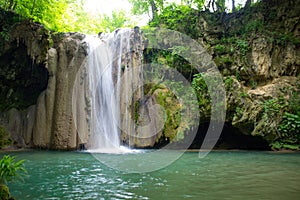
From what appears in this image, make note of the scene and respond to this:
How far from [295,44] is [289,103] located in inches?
141

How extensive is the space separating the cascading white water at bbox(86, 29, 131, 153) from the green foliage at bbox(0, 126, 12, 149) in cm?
396

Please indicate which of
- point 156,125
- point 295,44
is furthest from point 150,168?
point 295,44

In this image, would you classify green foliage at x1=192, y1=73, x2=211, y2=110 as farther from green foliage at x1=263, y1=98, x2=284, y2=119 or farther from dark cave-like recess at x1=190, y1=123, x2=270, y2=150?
green foliage at x1=263, y1=98, x2=284, y2=119

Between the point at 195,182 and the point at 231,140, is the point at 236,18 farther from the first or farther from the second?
the point at 195,182

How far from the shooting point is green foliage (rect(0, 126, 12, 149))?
44.5 feet

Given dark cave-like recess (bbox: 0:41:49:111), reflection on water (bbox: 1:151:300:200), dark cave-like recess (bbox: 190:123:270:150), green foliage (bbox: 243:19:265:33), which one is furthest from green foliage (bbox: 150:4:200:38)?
reflection on water (bbox: 1:151:300:200)

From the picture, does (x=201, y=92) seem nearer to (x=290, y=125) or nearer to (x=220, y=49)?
(x=220, y=49)

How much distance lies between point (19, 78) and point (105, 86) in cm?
446

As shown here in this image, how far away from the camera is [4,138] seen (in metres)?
13.8

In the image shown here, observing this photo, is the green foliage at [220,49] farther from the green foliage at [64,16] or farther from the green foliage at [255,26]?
the green foliage at [64,16]

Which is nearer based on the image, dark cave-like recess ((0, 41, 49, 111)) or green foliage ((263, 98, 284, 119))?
green foliage ((263, 98, 284, 119))

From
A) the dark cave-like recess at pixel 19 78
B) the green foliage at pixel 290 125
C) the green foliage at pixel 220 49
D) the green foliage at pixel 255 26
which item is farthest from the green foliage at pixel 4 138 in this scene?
the green foliage at pixel 255 26

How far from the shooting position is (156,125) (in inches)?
547

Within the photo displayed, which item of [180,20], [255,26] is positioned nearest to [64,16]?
[180,20]
